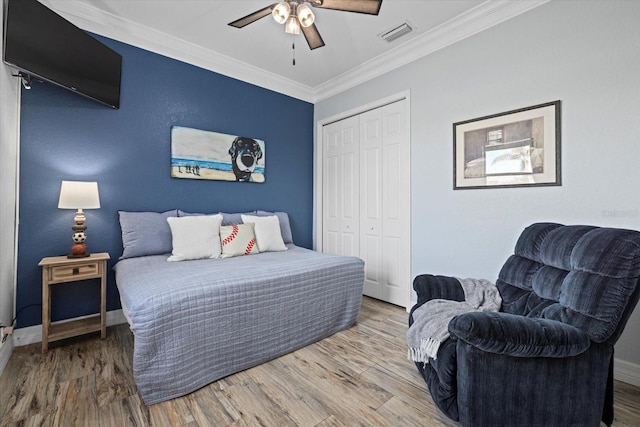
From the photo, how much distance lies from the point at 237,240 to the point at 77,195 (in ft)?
4.26

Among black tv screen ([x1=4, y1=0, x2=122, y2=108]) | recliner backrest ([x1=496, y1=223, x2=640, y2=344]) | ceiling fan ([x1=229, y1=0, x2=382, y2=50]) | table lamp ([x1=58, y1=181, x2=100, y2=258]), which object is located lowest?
recliner backrest ([x1=496, y1=223, x2=640, y2=344])

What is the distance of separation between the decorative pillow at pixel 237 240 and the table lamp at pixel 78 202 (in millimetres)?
1052

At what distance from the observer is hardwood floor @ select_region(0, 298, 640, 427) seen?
147cm

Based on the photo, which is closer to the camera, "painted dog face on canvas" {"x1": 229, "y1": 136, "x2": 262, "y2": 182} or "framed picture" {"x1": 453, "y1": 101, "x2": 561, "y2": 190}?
"framed picture" {"x1": 453, "y1": 101, "x2": 561, "y2": 190}

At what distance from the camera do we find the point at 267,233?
3096 millimetres

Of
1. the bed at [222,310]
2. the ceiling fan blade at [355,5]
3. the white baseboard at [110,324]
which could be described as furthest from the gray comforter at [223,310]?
the ceiling fan blade at [355,5]

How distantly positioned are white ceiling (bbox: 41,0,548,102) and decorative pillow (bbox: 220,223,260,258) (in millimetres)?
1871

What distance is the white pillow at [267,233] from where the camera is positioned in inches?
120

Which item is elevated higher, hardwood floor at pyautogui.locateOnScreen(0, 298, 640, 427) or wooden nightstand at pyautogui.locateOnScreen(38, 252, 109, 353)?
wooden nightstand at pyautogui.locateOnScreen(38, 252, 109, 353)

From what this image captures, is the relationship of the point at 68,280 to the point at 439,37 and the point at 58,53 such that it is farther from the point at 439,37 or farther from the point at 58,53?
the point at 439,37

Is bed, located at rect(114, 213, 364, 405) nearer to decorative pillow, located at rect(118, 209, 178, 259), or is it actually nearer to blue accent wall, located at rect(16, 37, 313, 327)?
decorative pillow, located at rect(118, 209, 178, 259)

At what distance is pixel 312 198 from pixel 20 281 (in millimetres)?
3130

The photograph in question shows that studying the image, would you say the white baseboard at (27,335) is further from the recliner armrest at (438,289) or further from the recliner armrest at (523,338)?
the recliner armrest at (523,338)

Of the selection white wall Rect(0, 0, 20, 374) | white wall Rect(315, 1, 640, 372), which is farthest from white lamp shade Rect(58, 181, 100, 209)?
white wall Rect(315, 1, 640, 372)
